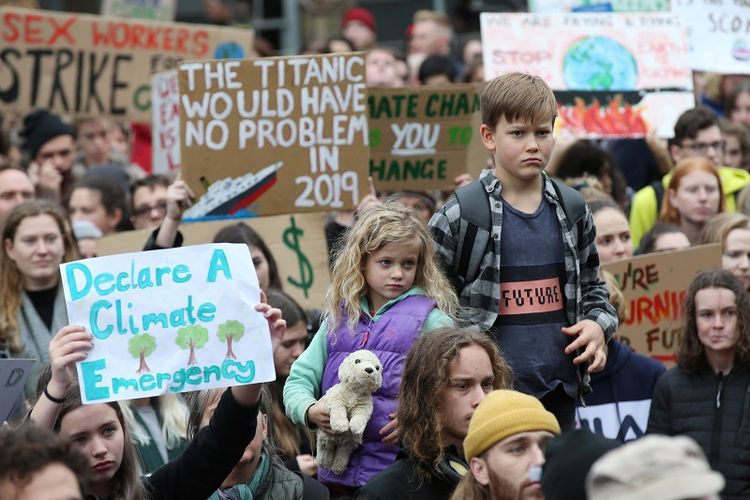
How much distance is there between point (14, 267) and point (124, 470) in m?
3.00

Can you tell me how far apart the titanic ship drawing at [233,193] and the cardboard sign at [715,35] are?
367 cm

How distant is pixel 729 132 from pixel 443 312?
5.62 meters

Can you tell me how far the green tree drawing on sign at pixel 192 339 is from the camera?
495cm

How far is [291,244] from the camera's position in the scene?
27.7ft

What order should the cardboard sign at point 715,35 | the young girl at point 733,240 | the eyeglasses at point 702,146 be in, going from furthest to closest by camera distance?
the cardboard sign at point 715,35, the eyeglasses at point 702,146, the young girl at point 733,240

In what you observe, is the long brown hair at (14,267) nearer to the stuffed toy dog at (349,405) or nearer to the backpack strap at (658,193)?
the stuffed toy dog at (349,405)

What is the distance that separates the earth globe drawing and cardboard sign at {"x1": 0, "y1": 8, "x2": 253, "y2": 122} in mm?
2371

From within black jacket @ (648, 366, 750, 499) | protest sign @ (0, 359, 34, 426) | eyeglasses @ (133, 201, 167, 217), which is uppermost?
eyeglasses @ (133, 201, 167, 217)

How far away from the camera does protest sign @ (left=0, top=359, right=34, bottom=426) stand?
5074 millimetres

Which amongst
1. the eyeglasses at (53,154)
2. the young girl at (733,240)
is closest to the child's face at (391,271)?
the young girl at (733,240)

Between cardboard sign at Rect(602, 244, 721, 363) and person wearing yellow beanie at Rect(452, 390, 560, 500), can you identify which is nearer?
person wearing yellow beanie at Rect(452, 390, 560, 500)

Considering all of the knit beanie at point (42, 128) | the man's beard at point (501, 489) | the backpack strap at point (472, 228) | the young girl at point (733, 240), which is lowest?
the man's beard at point (501, 489)

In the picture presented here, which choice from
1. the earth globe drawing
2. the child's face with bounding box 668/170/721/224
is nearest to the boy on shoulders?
the child's face with bounding box 668/170/721/224

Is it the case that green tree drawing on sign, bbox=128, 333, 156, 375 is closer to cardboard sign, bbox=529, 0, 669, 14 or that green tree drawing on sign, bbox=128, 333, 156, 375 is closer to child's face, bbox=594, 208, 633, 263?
child's face, bbox=594, 208, 633, 263
